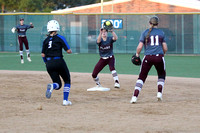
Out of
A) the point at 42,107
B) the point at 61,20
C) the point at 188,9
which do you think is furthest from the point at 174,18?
the point at 42,107

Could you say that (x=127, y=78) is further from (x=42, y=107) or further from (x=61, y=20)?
(x=61, y=20)

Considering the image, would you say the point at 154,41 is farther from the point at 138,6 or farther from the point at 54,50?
the point at 138,6

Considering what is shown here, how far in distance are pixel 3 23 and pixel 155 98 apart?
76.6 ft

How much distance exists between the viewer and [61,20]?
33.1 m

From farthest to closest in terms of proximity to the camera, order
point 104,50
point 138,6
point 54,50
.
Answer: point 138,6 → point 104,50 → point 54,50

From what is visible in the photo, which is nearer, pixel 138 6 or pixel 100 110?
pixel 100 110

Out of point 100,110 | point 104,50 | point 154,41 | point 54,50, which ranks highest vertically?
point 154,41

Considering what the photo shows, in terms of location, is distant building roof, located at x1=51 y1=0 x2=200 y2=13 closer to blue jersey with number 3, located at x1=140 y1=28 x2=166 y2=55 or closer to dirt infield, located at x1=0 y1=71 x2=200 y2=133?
dirt infield, located at x1=0 y1=71 x2=200 y2=133

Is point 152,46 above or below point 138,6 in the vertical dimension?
below

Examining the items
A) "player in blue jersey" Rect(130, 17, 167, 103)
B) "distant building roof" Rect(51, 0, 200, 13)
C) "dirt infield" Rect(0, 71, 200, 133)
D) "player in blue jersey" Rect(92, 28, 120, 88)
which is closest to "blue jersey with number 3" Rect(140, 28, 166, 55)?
"player in blue jersey" Rect(130, 17, 167, 103)

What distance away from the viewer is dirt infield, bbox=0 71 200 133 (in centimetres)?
838

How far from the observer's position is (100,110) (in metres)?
10.4

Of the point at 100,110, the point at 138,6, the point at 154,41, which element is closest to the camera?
the point at 100,110

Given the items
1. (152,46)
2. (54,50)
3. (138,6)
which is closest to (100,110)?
(54,50)
